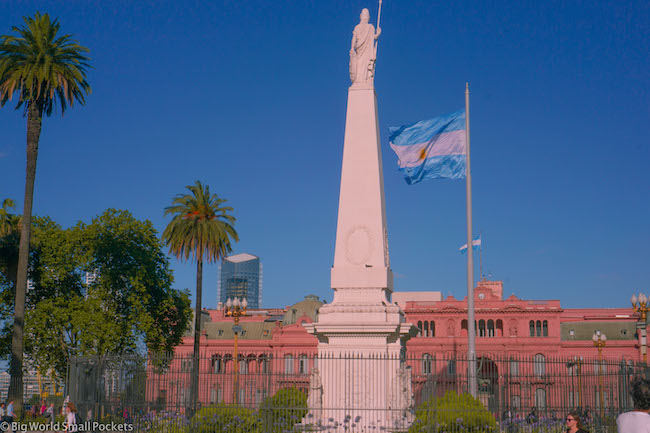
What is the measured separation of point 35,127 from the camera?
30844 mm

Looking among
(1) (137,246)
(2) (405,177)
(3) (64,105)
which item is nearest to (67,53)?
(3) (64,105)

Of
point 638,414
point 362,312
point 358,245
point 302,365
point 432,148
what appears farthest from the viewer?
point 302,365

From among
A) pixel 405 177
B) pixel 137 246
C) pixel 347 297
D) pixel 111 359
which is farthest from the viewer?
pixel 137 246

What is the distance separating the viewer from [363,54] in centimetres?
2262

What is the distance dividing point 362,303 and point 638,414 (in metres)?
14.2

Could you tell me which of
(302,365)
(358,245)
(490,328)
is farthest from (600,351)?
(490,328)

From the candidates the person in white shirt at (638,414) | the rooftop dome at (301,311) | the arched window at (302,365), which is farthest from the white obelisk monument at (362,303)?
the rooftop dome at (301,311)

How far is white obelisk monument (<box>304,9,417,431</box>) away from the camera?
62.4 ft

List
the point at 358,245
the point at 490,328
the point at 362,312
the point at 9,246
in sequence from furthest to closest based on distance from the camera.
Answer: the point at 490,328, the point at 9,246, the point at 358,245, the point at 362,312

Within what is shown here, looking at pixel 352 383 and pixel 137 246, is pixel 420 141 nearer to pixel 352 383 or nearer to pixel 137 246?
pixel 352 383

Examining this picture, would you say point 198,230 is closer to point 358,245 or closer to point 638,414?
point 358,245

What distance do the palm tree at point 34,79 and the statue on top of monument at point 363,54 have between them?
14.4 meters

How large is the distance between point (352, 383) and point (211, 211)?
27.6 meters

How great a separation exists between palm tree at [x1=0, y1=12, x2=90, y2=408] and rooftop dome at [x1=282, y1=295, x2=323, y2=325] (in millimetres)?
54796
